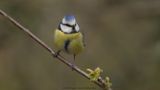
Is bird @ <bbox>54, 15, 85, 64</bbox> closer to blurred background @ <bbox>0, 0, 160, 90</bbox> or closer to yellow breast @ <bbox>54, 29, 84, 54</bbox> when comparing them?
yellow breast @ <bbox>54, 29, 84, 54</bbox>

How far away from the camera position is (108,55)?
25.1 ft

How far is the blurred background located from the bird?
3942 millimetres

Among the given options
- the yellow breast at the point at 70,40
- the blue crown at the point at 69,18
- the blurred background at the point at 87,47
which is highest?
the blurred background at the point at 87,47

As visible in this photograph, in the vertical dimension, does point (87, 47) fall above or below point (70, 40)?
above

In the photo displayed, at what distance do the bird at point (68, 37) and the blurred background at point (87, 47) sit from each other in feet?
12.9

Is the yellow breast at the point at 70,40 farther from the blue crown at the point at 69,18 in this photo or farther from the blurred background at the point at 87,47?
the blurred background at the point at 87,47

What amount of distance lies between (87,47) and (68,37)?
471 centimetres

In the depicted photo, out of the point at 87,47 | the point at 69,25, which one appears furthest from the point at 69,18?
the point at 87,47

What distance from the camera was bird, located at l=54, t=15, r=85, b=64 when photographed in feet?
8.72

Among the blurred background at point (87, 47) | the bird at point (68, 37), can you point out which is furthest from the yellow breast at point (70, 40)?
the blurred background at point (87, 47)

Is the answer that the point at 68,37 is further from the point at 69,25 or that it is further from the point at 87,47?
the point at 87,47

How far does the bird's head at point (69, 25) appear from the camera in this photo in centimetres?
265

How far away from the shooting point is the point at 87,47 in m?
7.43

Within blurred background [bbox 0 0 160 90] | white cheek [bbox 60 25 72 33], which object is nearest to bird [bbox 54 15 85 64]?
white cheek [bbox 60 25 72 33]
